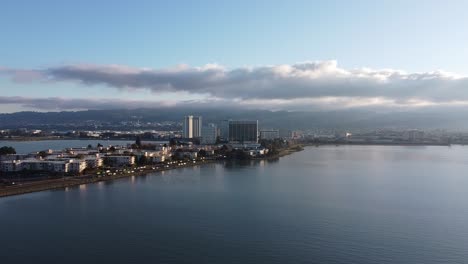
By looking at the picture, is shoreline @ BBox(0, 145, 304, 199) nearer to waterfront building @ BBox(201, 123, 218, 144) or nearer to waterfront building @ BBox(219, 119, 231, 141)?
waterfront building @ BBox(201, 123, 218, 144)

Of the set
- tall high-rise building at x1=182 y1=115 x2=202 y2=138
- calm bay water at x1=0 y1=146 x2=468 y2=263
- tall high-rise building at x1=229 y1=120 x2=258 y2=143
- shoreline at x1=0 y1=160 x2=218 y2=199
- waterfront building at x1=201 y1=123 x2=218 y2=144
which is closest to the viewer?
calm bay water at x1=0 y1=146 x2=468 y2=263

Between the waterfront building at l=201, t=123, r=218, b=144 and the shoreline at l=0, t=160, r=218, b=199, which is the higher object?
the waterfront building at l=201, t=123, r=218, b=144

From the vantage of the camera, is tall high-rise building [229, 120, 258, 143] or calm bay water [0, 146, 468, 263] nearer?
calm bay water [0, 146, 468, 263]

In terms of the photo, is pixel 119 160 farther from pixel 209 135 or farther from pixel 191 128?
pixel 191 128

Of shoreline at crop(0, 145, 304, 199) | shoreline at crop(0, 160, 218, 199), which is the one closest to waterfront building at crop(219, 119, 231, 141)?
shoreline at crop(0, 145, 304, 199)

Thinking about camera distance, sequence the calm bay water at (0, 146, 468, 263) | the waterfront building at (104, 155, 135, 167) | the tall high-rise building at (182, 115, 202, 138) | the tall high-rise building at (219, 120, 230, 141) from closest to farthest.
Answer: the calm bay water at (0, 146, 468, 263)
the waterfront building at (104, 155, 135, 167)
the tall high-rise building at (219, 120, 230, 141)
the tall high-rise building at (182, 115, 202, 138)

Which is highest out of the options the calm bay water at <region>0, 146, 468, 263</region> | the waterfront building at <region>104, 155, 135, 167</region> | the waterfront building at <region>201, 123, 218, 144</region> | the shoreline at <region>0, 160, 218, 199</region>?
the waterfront building at <region>201, 123, 218, 144</region>

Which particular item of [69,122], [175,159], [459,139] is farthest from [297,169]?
[69,122]

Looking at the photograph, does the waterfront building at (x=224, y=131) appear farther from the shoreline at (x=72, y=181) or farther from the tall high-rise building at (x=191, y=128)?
the shoreline at (x=72, y=181)
